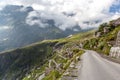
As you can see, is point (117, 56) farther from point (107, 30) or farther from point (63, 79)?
point (107, 30)

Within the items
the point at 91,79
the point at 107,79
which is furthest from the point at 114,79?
the point at 91,79

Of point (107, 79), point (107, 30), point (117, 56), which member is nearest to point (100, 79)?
point (107, 79)

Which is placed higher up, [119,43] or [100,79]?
[119,43]

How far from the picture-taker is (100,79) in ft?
87.1

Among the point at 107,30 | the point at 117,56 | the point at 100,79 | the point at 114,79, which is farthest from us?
the point at 107,30

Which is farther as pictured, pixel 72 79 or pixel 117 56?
pixel 117 56

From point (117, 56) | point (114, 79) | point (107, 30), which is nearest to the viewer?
point (114, 79)

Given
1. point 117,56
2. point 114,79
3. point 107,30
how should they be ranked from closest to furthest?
point 114,79 < point 117,56 < point 107,30

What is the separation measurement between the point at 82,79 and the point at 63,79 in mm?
2679

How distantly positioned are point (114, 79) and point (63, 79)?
490 cm

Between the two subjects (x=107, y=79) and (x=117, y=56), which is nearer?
(x=107, y=79)

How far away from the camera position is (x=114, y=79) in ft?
81.9

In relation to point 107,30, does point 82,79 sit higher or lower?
lower

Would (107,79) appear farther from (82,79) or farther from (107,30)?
(107,30)
